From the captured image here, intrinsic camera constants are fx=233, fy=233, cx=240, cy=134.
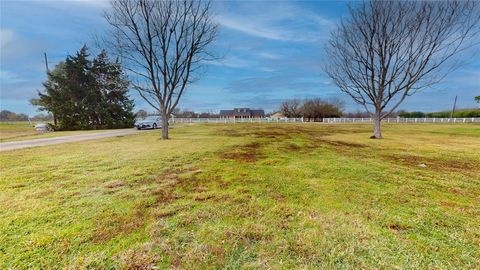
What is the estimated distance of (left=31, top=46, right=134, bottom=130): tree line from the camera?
25.7m

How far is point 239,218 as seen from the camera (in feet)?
9.94

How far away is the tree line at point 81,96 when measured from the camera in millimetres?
25703

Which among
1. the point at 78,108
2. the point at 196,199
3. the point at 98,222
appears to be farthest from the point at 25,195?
the point at 78,108

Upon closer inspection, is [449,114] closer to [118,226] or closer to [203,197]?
[203,197]

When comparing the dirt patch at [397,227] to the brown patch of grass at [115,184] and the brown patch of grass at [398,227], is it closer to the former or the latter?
the brown patch of grass at [398,227]

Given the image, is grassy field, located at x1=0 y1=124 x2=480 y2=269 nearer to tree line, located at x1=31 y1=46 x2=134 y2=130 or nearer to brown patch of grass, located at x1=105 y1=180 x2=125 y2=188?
brown patch of grass, located at x1=105 y1=180 x2=125 y2=188

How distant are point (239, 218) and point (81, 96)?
1215 inches

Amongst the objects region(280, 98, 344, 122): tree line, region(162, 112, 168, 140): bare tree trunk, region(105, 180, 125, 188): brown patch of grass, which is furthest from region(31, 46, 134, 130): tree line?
region(280, 98, 344, 122): tree line

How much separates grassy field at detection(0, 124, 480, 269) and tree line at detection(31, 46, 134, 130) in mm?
23673

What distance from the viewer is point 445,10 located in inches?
498

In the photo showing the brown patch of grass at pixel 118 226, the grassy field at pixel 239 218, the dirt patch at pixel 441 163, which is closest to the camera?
the grassy field at pixel 239 218

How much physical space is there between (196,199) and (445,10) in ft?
55.0

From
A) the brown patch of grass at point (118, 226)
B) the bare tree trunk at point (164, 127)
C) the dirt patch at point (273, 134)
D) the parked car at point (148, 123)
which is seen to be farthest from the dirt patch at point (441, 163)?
the parked car at point (148, 123)

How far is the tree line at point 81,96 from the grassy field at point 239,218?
23.7 meters
